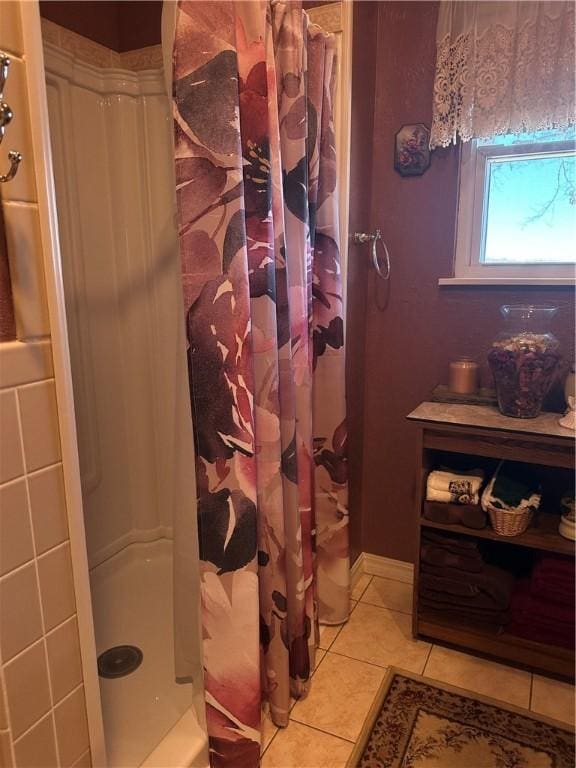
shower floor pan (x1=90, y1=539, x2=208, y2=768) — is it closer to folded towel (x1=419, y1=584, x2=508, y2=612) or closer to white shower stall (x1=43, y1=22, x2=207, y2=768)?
white shower stall (x1=43, y1=22, x2=207, y2=768)

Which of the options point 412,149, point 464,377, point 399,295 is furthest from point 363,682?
point 412,149

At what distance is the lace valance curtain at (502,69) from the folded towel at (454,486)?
3.48 ft

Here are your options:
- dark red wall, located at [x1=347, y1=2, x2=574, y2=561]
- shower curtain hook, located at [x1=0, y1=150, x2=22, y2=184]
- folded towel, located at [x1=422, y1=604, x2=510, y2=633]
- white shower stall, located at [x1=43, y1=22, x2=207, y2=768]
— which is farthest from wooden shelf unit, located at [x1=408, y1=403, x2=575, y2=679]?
shower curtain hook, located at [x1=0, y1=150, x2=22, y2=184]

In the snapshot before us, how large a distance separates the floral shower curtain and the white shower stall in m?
0.31

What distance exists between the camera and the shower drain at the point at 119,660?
1.52m

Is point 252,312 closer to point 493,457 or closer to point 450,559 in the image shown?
point 493,457

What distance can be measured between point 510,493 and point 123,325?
1483 mm

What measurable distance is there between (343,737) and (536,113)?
1.84m

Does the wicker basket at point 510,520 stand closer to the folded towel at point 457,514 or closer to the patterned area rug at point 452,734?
the folded towel at point 457,514

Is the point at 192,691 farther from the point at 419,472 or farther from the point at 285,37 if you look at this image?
the point at 285,37

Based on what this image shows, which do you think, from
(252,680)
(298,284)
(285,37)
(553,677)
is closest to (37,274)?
(298,284)

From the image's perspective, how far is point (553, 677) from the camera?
154cm

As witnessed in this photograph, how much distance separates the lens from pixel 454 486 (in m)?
1.55

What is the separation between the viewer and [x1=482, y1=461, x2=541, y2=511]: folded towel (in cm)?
149
